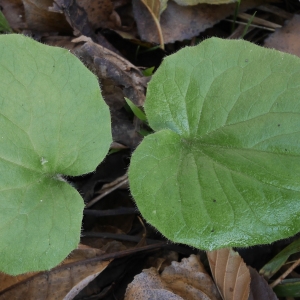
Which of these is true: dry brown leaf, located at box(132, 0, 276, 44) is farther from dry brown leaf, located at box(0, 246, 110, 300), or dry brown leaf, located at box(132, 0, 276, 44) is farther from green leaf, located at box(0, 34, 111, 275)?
dry brown leaf, located at box(0, 246, 110, 300)

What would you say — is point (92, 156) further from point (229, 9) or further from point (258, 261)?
point (229, 9)

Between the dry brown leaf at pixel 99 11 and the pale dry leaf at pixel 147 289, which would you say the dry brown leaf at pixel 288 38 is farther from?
the pale dry leaf at pixel 147 289

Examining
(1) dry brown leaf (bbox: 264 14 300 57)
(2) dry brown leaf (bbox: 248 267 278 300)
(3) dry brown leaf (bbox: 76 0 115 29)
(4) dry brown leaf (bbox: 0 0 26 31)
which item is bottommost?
(2) dry brown leaf (bbox: 248 267 278 300)

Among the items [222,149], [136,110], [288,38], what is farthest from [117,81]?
[288,38]

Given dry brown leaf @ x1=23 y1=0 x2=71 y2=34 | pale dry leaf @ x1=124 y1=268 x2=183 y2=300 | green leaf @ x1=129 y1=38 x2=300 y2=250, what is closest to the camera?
green leaf @ x1=129 y1=38 x2=300 y2=250

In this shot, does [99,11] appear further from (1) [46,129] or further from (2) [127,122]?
(1) [46,129]

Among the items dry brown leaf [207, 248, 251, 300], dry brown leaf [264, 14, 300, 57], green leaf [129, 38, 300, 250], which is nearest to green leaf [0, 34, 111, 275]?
green leaf [129, 38, 300, 250]
